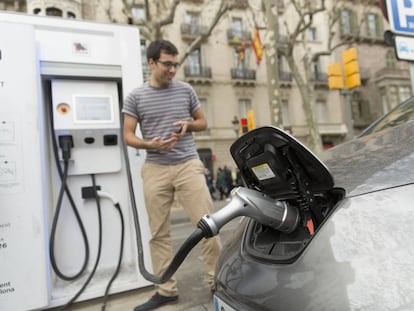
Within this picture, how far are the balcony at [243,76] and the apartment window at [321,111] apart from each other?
525 centimetres

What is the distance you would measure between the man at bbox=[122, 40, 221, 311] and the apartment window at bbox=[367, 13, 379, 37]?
26.3 m

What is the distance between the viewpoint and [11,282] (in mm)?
1952

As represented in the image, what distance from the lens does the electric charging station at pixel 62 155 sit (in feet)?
6.51

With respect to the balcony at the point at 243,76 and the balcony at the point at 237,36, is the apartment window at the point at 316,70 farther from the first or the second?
the balcony at the point at 237,36

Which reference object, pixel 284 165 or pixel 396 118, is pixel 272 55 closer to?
pixel 396 118

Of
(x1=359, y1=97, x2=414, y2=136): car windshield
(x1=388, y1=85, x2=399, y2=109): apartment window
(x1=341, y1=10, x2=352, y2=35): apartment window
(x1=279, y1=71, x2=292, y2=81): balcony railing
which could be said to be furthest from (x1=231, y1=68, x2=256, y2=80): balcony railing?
(x1=359, y1=97, x2=414, y2=136): car windshield

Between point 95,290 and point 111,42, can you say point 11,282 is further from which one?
point 111,42

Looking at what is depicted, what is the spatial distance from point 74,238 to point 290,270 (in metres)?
2.10

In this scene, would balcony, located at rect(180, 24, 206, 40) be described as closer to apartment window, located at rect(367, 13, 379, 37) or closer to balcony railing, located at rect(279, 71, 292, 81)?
balcony railing, located at rect(279, 71, 292, 81)

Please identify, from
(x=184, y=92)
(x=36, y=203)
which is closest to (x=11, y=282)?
(x=36, y=203)

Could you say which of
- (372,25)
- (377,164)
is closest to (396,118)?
(377,164)

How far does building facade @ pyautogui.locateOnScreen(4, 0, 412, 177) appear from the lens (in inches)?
749

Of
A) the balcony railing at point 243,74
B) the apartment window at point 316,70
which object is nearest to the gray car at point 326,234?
the balcony railing at point 243,74

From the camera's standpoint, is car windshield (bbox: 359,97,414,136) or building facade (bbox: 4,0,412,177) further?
building facade (bbox: 4,0,412,177)
